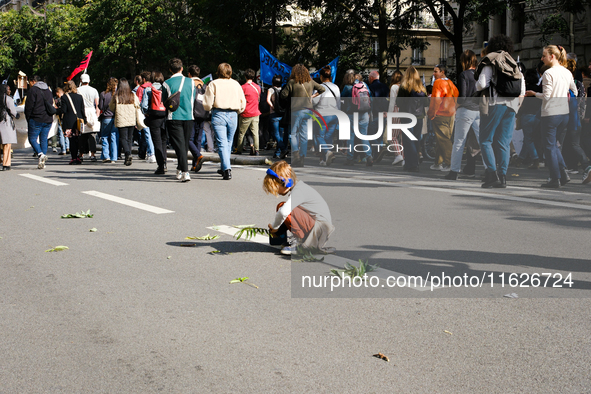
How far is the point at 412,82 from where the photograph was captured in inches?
471

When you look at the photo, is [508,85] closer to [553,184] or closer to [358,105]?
[553,184]

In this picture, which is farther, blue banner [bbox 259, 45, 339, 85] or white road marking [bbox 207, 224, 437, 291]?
blue banner [bbox 259, 45, 339, 85]

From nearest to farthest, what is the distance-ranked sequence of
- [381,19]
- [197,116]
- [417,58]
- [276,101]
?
1. [197,116]
2. [276,101]
3. [381,19]
4. [417,58]

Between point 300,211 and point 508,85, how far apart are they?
497 cm

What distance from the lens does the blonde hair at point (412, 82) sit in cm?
1188

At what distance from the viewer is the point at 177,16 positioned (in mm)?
42062

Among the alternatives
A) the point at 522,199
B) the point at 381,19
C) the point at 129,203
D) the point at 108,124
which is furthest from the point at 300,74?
the point at 381,19

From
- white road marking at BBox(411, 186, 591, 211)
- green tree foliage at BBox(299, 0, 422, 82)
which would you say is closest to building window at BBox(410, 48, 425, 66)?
green tree foliage at BBox(299, 0, 422, 82)

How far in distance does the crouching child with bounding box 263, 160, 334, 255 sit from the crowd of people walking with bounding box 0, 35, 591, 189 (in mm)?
4728

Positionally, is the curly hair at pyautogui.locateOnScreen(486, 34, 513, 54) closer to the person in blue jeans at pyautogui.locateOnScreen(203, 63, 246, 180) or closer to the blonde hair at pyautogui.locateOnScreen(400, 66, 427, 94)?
the blonde hair at pyautogui.locateOnScreen(400, 66, 427, 94)

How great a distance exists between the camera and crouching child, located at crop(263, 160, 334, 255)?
5.54 meters

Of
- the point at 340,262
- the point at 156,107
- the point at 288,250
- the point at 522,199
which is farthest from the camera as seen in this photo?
the point at 156,107

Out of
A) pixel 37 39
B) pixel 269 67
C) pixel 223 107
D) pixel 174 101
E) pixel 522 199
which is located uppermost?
pixel 37 39

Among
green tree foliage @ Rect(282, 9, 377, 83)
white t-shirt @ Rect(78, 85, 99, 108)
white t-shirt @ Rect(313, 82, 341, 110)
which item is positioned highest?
green tree foliage @ Rect(282, 9, 377, 83)
